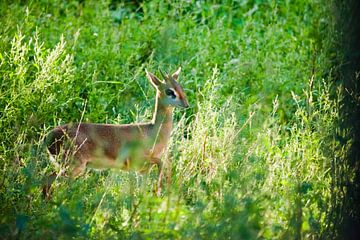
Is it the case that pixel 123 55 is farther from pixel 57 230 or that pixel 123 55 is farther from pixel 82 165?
pixel 57 230

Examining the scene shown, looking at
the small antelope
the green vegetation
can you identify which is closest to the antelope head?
the small antelope

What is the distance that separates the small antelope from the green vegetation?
13 cm

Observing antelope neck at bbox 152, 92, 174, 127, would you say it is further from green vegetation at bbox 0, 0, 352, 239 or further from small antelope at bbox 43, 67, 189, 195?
green vegetation at bbox 0, 0, 352, 239

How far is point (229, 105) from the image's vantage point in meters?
7.72

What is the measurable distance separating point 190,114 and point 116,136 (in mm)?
1422

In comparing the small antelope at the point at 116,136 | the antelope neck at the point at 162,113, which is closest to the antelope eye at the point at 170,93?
the small antelope at the point at 116,136

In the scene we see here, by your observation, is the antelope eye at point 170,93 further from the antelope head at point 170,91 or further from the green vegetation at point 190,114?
the green vegetation at point 190,114

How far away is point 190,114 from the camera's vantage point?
8.63 meters

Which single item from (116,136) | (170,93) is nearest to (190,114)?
(170,93)

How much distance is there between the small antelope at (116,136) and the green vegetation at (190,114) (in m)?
0.13

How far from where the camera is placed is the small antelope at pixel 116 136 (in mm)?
7020

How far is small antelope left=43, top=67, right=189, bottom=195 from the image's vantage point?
7020mm

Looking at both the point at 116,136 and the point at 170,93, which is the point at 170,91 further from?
the point at 116,136

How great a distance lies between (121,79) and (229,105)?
1482mm
